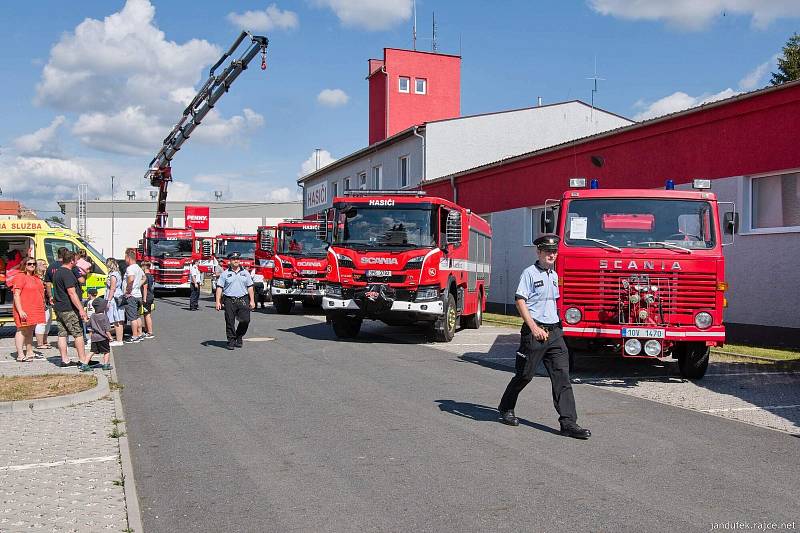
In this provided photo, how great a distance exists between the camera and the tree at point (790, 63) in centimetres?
3972

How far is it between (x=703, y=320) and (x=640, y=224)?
5.42 feet

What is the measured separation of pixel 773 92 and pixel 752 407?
29.2 ft

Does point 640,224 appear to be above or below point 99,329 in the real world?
above

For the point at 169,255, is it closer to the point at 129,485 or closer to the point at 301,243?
the point at 301,243

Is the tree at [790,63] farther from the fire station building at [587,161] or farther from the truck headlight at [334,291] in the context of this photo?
the truck headlight at [334,291]

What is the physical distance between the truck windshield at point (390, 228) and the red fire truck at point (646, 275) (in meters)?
4.59

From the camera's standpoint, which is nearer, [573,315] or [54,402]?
Result: [54,402]

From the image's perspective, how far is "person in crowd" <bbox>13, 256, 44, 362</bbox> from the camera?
12539 millimetres

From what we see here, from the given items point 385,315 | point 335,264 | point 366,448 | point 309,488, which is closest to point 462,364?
point 385,315

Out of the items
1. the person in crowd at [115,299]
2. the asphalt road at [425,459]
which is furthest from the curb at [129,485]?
the person in crowd at [115,299]

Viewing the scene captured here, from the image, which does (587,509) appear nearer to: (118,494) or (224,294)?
(118,494)

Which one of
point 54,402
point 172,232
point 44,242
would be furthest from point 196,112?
point 54,402

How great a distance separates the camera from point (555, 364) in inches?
303

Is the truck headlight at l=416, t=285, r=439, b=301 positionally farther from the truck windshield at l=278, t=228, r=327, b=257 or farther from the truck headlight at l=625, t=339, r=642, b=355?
the truck windshield at l=278, t=228, r=327, b=257
